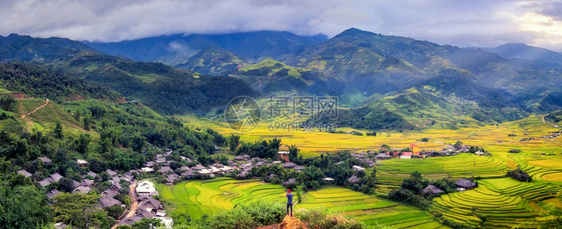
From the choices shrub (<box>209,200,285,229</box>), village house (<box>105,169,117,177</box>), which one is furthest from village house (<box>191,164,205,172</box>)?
shrub (<box>209,200,285,229</box>)

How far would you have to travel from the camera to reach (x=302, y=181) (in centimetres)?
3275

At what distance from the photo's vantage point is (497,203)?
25.0 meters

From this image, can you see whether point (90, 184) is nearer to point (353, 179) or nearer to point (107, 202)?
point (107, 202)

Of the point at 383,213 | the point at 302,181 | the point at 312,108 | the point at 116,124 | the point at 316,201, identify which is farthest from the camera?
the point at 312,108

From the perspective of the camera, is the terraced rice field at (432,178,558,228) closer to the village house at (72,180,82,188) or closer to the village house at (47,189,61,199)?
the village house at (72,180,82,188)

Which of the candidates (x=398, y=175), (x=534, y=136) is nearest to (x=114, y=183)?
(x=398, y=175)

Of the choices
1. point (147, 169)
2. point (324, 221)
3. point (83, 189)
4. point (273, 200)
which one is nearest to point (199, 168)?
point (147, 169)

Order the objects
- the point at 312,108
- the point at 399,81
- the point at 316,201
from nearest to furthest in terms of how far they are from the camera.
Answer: the point at 316,201 → the point at 312,108 → the point at 399,81

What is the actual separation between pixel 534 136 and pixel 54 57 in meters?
135

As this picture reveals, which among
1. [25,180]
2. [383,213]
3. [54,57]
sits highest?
[54,57]

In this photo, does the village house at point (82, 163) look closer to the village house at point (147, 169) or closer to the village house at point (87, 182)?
the village house at point (87, 182)

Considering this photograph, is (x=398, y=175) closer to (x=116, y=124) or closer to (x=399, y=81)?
(x=116, y=124)

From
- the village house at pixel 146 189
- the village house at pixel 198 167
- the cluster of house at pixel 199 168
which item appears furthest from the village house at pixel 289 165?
the village house at pixel 146 189

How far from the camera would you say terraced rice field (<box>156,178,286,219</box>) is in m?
26.9
